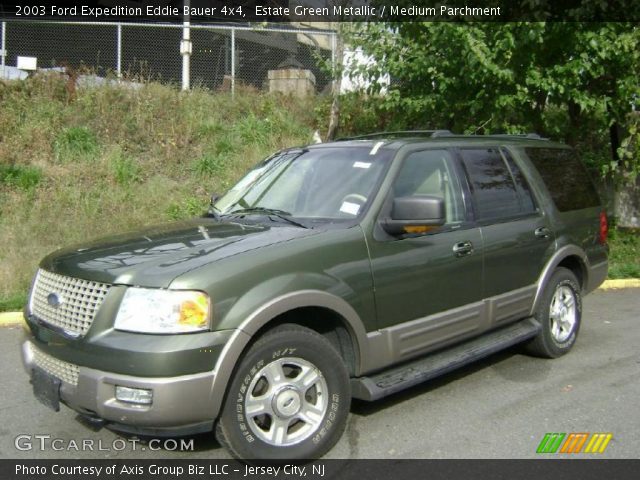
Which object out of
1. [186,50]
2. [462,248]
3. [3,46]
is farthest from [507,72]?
[3,46]

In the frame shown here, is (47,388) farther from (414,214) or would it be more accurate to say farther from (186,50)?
(186,50)

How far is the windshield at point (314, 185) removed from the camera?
414cm

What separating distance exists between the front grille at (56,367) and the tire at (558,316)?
3673 millimetres

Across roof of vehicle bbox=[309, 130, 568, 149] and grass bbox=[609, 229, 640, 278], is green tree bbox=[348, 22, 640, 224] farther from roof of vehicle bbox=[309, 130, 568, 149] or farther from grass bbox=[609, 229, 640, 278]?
roof of vehicle bbox=[309, 130, 568, 149]

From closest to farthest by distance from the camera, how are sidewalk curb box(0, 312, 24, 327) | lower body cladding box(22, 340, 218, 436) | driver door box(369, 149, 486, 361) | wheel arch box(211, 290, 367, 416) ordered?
1. lower body cladding box(22, 340, 218, 436)
2. wheel arch box(211, 290, 367, 416)
3. driver door box(369, 149, 486, 361)
4. sidewalk curb box(0, 312, 24, 327)

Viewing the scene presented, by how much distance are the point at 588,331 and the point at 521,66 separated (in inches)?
157

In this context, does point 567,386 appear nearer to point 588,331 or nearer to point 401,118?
point 588,331

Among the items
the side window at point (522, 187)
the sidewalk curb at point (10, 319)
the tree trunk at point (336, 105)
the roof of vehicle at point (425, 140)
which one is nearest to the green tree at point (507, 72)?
the tree trunk at point (336, 105)

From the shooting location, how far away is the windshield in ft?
13.6

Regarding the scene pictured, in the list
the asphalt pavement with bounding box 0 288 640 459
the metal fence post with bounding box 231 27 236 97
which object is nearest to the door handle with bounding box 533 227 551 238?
the asphalt pavement with bounding box 0 288 640 459

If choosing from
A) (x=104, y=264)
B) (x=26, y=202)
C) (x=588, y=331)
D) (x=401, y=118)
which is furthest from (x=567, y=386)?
(x=26, y=202)

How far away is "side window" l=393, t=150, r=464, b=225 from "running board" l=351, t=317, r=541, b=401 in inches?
37.3

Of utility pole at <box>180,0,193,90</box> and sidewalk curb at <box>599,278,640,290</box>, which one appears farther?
utility pole at <box>180,0,193,90</box>

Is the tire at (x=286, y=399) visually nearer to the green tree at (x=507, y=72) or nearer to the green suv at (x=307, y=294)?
the green suv at (x=307, y=294)
